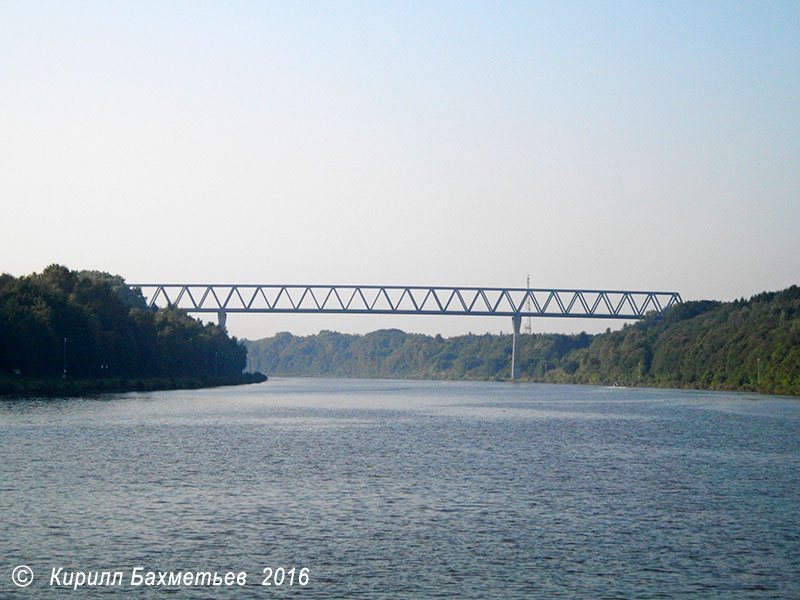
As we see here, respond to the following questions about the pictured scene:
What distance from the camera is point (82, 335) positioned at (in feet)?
301

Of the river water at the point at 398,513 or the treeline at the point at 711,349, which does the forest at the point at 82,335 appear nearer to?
the river water at the point at 398,513

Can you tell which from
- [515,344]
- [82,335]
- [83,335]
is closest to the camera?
[82,335]

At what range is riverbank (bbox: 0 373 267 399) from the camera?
77.5 m

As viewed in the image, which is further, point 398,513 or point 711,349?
point 711,349

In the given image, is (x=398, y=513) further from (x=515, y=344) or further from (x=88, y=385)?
(x=515, y=344)

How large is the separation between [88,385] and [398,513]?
239 feet

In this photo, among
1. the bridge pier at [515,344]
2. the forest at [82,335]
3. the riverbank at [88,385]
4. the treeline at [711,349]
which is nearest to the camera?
the riverbank at [88,385]

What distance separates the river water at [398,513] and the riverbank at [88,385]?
94.3 ft

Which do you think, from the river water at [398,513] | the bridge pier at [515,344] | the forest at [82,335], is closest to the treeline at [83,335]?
the forest at [82,335]

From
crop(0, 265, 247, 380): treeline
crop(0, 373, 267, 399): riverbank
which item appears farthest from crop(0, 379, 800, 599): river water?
crop(0, 265, 247, 380): treeline

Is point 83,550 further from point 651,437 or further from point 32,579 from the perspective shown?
point 651,437

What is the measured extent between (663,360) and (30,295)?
4169 inches

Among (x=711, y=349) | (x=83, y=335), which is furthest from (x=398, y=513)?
(x=711, y=349)

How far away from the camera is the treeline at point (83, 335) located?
3162 inches
